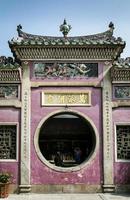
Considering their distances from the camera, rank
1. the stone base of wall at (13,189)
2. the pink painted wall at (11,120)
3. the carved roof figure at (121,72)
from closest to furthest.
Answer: the stone base of wall at (13,189), the pink painted wall at (11,120), the carved roof figure at (121,72)

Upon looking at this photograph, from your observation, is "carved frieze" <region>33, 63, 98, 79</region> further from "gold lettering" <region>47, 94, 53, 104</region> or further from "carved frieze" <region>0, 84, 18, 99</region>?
"carved frieze" <region>0, 84, 18, 99</region>

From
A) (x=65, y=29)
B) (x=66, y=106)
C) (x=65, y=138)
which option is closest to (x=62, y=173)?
(x=66, y=106)

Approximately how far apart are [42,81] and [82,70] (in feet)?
3.92

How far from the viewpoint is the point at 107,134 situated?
12.2 m

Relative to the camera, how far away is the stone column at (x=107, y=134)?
12.0 metres

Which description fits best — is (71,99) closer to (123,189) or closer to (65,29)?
(65,29)

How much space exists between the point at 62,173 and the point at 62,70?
2927mm

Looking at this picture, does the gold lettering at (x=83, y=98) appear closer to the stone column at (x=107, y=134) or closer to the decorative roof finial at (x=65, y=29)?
the stone column at (x=107, y=134)

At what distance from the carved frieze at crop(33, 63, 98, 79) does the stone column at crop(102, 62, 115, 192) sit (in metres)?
0.39

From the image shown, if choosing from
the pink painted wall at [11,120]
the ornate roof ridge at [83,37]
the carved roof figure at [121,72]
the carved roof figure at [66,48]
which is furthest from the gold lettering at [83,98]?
the ornate roof ridge at [83,37]

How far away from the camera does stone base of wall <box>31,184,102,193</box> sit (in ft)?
39.1

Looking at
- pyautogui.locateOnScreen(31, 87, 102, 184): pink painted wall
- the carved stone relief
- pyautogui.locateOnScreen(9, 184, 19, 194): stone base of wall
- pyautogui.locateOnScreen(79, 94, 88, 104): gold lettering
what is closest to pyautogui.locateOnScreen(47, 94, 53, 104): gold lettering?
pyautogui.locateOnScreen(31, 87, 102, 184): pink painted wall

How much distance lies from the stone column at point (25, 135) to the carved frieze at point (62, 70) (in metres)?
0.33

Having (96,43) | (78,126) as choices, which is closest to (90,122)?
(96,43)
